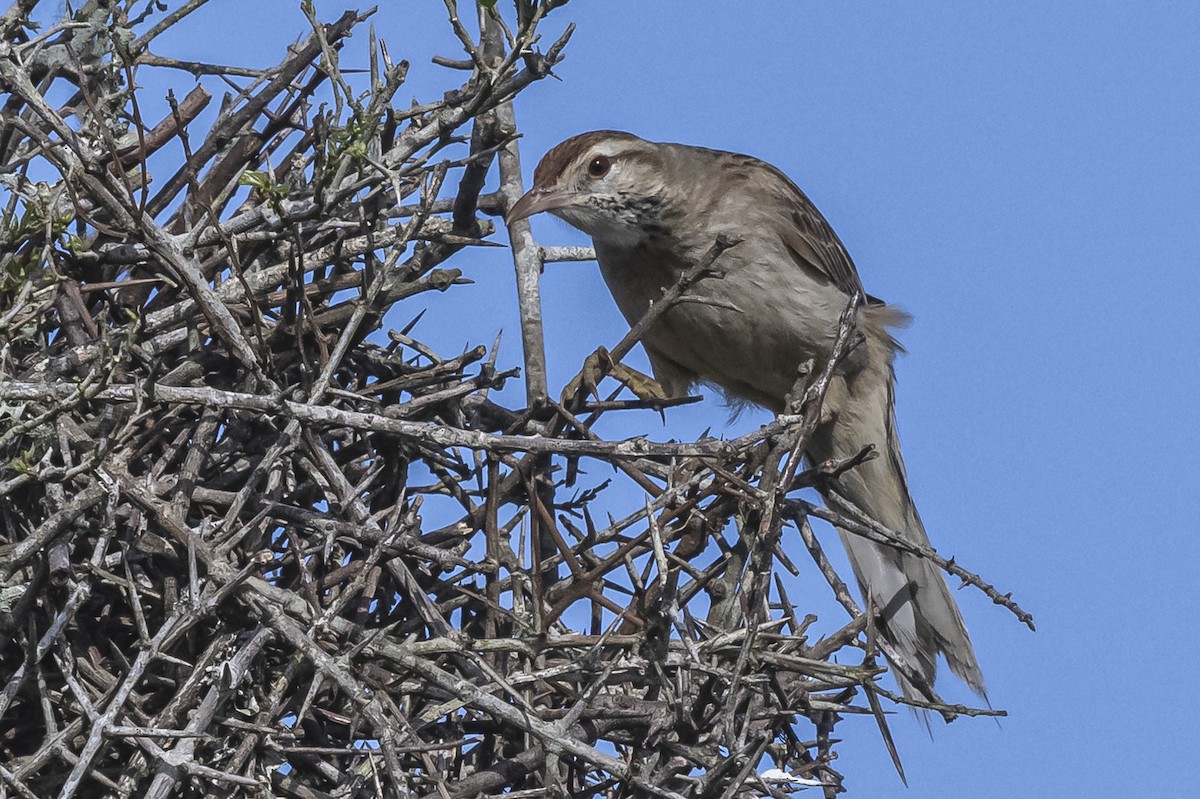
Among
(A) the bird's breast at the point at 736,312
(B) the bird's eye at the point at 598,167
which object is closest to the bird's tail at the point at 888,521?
(A) the bird's breast at the point at 736,312

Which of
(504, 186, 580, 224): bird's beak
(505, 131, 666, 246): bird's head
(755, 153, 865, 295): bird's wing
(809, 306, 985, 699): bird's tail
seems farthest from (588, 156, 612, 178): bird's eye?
(809, 306, 985, 699): bird's tail

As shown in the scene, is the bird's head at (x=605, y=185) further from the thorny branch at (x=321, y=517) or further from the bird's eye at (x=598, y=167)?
the thorny branch at (x=321, y=517)

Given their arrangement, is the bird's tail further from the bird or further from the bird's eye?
the bird's eye

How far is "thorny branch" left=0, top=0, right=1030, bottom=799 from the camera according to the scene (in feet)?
12.0

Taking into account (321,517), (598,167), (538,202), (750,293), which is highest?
(598,167)

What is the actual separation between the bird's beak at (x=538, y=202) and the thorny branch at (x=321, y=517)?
0.73m

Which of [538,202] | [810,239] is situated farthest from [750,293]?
[538,202]

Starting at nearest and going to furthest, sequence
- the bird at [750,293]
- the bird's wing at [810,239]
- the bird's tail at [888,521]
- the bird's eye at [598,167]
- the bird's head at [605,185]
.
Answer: the bird's head at [605,185] → the bird's eye at [598,167] → the bird at [750,293] → the bird's tail at [888,521] → the bird's wing at [810,239]

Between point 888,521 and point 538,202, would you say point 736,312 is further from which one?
point 888,521

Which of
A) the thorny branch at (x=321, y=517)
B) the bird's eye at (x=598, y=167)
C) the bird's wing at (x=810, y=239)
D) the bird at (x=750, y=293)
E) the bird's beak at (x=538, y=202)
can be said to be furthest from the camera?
the bird's wing at (x=810, y=239)

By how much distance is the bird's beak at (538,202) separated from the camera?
5.28 m

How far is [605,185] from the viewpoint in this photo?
5.83 m

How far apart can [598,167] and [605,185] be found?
0.26ft

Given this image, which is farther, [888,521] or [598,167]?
[888,521]
